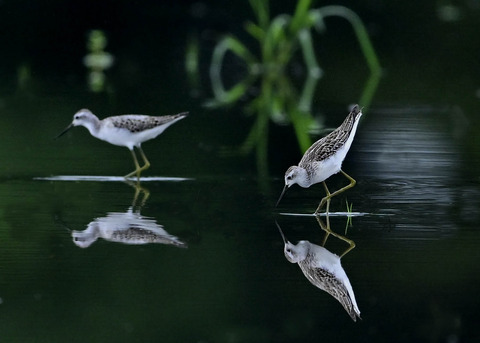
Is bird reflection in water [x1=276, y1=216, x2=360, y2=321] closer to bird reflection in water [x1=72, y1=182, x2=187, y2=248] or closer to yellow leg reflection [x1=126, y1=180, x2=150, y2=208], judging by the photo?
bird reflection in water [x1=72, y1=182, x2=187, y2=248]

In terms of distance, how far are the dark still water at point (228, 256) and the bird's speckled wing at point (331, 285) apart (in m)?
0.05

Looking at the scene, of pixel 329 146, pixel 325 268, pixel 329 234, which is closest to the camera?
pixel 325 268

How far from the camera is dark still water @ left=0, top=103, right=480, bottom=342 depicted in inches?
267

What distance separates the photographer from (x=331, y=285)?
7.43 metres

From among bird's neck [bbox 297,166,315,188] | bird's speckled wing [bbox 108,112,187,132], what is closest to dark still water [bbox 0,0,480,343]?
bird's neck [bbox 297,166,315,188]

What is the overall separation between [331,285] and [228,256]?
0.95 m

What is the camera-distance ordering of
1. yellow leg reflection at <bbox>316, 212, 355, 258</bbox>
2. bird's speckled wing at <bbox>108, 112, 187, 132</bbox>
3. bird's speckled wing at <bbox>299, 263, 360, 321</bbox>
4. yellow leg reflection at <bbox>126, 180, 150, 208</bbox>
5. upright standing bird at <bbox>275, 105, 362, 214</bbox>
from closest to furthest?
1. bird's speckled wing at <bbox>299, 263, 360, 321</bbox>
2. yellow leg reflection at <bbox>316, 212, 355, 258</bbox>
3. upright standing bird at <bbox>275, 105, 362, 214</bbox>
4. yellow leg reflection at <bbox>126, 180, 150, 208</bbox>
5. bird's speckled wing at <bbox>108, 112, 187, 132</bbox>

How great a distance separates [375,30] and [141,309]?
19028 mm

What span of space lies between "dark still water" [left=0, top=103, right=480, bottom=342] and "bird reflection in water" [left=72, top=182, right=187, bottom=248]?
15 mm

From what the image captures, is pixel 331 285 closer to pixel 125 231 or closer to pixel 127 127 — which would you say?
pixel 125 231

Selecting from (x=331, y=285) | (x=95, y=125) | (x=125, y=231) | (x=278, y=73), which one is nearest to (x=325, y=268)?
(x=331, y=285)

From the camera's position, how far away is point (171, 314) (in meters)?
6.92

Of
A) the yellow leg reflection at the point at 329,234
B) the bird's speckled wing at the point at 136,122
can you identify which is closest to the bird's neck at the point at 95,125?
the bird's speckled wing at the point at 136,122

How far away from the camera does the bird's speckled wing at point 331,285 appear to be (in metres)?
7.04
